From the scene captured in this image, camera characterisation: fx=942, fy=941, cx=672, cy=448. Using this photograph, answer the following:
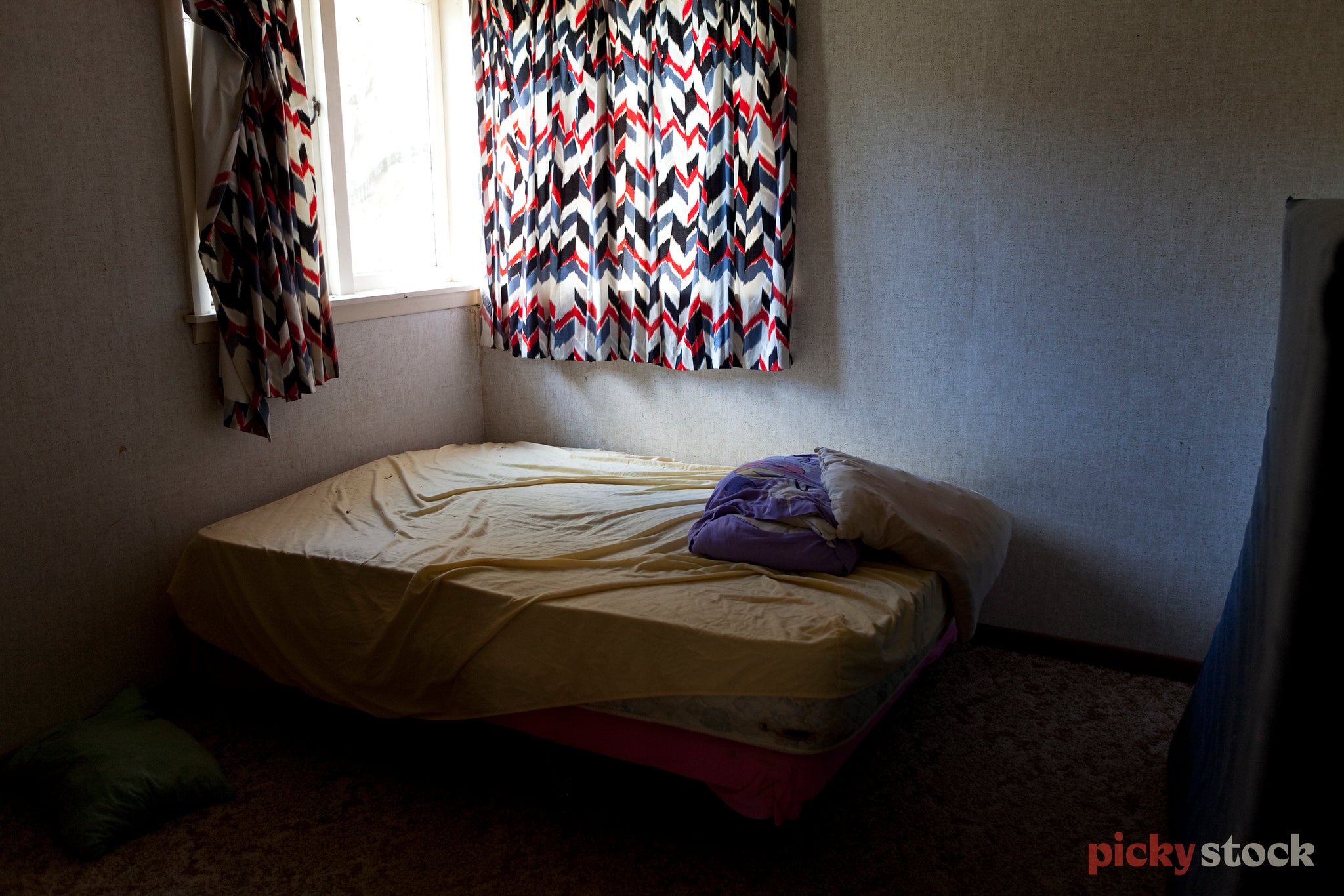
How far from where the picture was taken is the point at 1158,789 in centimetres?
215

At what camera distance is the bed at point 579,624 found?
6.10 feet

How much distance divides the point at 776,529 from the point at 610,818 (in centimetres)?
75

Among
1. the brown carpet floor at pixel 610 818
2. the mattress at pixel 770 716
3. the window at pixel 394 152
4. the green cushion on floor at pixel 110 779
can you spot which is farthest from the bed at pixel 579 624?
the window at pixel 394 152

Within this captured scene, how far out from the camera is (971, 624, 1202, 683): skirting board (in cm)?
269

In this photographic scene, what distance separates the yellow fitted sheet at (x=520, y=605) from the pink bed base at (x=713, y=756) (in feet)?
0.22

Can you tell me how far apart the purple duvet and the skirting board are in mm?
832

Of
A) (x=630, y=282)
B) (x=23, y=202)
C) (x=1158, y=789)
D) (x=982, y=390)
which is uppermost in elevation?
(x=23, y=202)

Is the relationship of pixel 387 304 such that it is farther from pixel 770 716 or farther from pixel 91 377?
pixel 770 716

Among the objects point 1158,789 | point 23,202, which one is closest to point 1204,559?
point 1158,789

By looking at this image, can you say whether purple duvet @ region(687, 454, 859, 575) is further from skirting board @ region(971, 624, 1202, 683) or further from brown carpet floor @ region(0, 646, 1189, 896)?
skirting board @ region(971, 624, 1202, 683)

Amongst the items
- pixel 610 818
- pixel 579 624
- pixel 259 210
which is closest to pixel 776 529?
pixel 579 624

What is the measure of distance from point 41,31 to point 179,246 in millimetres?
572

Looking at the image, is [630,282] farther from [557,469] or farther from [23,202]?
[23,202]

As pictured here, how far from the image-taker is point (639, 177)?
3.17 m
